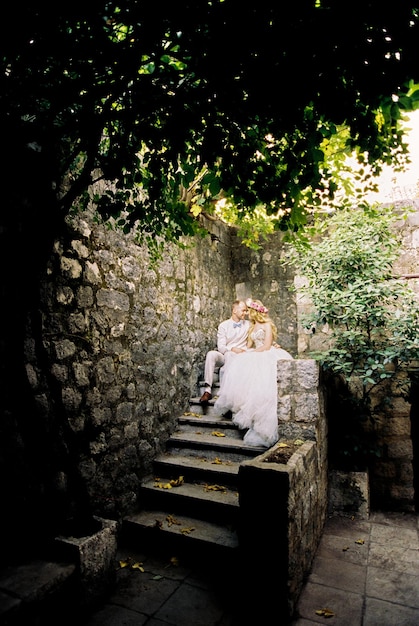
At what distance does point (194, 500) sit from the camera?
341 cm

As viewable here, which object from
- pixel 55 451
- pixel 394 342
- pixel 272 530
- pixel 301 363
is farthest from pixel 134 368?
pixel 394 342

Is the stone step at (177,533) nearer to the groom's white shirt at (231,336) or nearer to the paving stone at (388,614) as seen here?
the paving stone at (388,614)

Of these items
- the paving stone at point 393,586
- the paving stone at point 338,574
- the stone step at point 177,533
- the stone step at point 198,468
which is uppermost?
the stone step at point 198,468

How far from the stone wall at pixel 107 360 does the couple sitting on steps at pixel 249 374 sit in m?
0.53

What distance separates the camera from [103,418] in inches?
130

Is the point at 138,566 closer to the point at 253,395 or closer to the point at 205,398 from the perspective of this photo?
the point at 253,395

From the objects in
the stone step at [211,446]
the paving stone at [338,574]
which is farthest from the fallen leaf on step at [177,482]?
the paving stone at [338,574]

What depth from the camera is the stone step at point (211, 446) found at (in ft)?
12.7

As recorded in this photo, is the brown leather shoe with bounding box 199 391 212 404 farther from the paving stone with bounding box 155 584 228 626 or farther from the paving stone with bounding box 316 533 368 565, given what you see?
the paving stone with bounding box 155 584 228 626

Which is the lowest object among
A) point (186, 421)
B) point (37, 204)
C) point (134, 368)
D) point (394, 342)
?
point (186, 421)

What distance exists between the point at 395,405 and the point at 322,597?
2.63 meters

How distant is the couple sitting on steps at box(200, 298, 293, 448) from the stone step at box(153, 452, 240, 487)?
390mm

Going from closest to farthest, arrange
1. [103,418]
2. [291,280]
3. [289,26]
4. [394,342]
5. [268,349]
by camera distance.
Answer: [289,26], [103,418], [394,342], [268,349], [291,280]

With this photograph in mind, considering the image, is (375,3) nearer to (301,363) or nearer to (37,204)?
(37,204)
